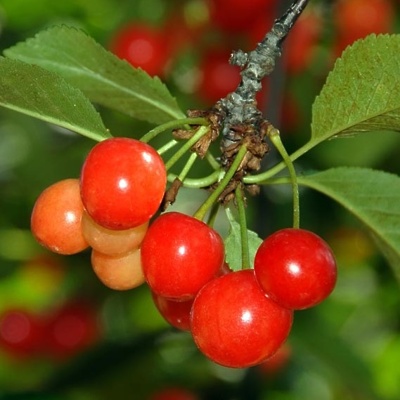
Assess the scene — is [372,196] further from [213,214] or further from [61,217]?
[61,217]

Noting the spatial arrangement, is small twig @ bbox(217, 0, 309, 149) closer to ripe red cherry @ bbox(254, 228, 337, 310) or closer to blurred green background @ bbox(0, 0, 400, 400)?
ripe red cherry @ bbox(254, 228, 337, 310)

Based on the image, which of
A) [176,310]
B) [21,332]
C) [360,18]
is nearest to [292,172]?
[176,310]

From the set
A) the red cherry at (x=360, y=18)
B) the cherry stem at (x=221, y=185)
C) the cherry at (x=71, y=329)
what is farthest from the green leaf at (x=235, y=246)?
the cherry at (x=71, y=329)

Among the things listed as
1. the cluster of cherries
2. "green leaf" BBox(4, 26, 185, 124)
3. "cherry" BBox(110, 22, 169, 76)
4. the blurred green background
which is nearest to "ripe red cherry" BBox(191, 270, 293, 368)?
the cluster of cherries

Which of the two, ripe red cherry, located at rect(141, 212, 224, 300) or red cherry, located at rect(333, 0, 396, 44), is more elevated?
red cherry, located at rect(333, 0, 396, 44)

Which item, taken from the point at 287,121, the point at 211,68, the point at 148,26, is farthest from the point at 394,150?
the point at 148,26

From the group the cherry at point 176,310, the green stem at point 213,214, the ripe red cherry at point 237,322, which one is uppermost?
the green stem at point 213,214

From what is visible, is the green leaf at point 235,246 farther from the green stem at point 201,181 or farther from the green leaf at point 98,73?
the green leaf at point 98,73

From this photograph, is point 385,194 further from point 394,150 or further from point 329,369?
point 394,150
